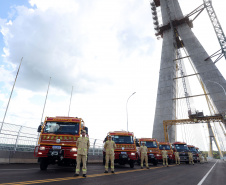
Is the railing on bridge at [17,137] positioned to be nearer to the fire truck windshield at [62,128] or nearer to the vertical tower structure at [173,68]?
the fire truck windshield at [62,128]

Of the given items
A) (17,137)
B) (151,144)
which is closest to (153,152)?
(151,144)

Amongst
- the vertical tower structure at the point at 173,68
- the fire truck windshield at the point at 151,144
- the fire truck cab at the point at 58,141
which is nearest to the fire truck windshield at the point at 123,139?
the fire truck cab at the point at 58,141

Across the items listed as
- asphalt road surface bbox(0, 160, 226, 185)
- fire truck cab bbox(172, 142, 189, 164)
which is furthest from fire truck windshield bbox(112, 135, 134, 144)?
fire truck cab bbox(172, 142, 189, 164)

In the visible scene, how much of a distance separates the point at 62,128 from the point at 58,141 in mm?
742

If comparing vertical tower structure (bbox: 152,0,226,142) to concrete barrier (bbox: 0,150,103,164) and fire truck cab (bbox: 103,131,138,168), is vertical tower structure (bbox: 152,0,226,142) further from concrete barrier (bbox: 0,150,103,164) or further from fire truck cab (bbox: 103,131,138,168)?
concrete barrier (bbox: 0,150,103,164)

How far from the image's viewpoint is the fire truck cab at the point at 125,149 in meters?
10.5

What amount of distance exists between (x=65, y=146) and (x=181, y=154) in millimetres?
17071

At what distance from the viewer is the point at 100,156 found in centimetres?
1630

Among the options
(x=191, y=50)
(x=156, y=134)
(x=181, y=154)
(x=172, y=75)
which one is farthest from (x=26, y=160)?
(x=191, y=50)

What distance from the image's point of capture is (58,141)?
289 inches

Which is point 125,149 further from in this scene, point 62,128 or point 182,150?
point 182,150

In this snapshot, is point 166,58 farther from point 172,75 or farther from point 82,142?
point 82,142

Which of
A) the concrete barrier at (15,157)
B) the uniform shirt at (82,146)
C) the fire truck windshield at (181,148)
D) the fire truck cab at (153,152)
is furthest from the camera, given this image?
the fire truck windshield at (181,148)

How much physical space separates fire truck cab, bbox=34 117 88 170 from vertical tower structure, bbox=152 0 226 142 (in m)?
30.9
